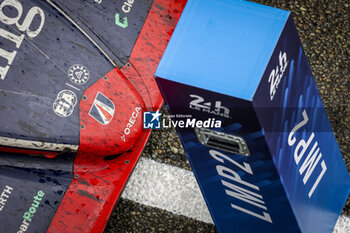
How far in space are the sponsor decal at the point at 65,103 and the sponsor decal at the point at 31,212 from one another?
38 cm

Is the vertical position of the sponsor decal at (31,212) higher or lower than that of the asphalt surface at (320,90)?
lower

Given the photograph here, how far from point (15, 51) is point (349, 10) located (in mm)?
2067

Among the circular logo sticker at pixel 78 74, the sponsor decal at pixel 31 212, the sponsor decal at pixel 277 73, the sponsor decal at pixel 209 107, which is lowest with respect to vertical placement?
the sponsor decal at pixel 31 212

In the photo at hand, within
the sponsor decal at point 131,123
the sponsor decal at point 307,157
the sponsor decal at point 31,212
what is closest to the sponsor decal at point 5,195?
the sponsor decal at point 31,212

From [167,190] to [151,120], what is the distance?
60 cm

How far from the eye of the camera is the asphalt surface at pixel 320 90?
2654 mm

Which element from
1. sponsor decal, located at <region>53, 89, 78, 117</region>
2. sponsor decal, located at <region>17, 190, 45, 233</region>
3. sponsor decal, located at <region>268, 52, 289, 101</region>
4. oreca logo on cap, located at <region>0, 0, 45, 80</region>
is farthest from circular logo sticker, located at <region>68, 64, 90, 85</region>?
sponsor decal, located at <region>268, 52, 289, 101</region>

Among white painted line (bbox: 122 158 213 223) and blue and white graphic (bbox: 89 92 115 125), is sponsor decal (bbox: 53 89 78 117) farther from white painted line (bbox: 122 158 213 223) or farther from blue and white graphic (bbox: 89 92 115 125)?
white painted line (bbox: 122 158 213 223)

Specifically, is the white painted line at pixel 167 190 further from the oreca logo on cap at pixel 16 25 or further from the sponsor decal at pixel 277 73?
the sponsor decal at pixel 277 73

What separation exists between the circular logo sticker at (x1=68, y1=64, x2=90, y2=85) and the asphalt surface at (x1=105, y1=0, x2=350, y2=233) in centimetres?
75

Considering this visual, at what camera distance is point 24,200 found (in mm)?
2113

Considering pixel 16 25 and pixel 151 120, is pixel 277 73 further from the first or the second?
pixel 16 25

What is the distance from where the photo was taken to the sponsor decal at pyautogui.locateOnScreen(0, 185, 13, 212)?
2096 millimetres

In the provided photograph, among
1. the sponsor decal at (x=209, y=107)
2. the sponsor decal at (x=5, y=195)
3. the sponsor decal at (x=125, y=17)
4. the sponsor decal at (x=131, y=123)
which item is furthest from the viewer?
the sponsor decal at (x=125, y=17)
